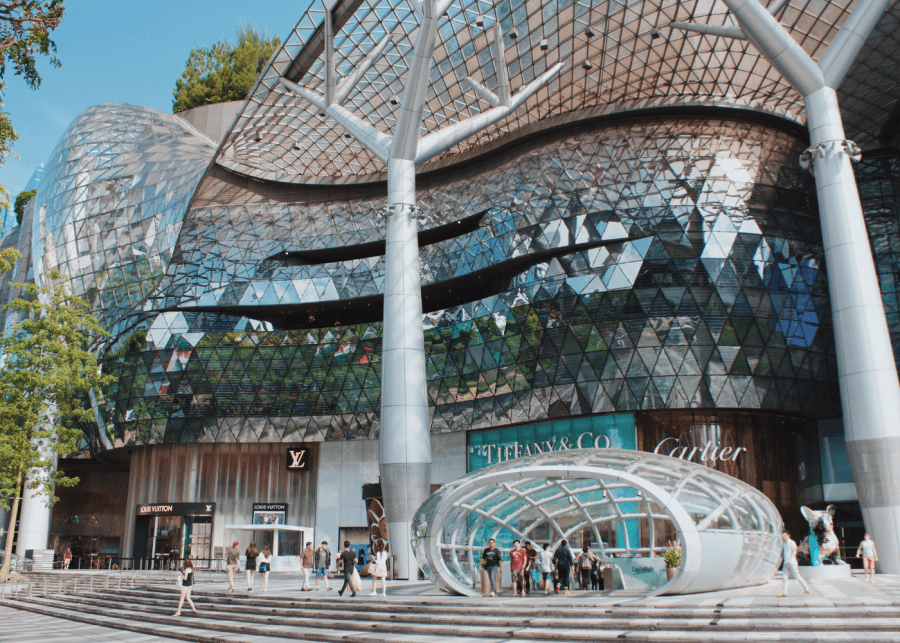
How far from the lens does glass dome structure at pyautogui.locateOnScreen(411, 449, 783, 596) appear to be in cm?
1542

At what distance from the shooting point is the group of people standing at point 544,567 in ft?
57.7

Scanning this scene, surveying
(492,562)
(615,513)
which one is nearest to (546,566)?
(492,562)

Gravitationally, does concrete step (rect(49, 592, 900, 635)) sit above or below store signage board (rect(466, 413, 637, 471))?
below

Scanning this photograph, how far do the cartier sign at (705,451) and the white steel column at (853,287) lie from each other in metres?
8.38

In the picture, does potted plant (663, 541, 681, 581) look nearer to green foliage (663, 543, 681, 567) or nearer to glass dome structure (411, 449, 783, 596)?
green foliage (663, 543, 681, 567)

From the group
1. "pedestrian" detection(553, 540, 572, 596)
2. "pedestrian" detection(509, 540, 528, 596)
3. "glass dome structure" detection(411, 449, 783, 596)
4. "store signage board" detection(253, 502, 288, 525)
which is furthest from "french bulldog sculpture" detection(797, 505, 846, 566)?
"store signage board" detection(253, 502, 288, 525)

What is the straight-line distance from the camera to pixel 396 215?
29281mm

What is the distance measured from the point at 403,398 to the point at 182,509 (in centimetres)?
2235

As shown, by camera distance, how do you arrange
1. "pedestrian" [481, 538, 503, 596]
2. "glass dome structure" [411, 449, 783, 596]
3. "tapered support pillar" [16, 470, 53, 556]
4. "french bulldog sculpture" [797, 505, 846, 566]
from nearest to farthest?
1. "glass dome structure" [411, 449, 783, 596]
2. "pedestrian" [481, 538, 503, 596]
3. "french bulldog sculpture" [797, 505, 846, 566]
4. "tapered support pillar" [16, 470, 53, 556]

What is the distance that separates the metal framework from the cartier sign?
41.1 feet

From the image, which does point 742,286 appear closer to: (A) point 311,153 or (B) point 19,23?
(A) point 311,153

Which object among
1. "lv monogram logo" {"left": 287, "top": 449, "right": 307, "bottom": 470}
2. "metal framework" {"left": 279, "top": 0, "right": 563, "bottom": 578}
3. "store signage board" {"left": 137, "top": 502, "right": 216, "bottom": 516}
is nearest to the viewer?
"metal framework" {"left": 279, "top": 0, "right": 563, "bottom": 578}

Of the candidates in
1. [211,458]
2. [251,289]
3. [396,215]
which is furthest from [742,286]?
[211,458]

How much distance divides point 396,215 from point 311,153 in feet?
68.0
